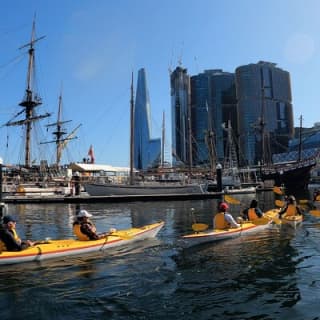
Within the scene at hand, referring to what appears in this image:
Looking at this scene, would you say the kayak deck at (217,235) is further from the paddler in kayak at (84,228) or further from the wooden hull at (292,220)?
the paddler in kayak at (84,228)

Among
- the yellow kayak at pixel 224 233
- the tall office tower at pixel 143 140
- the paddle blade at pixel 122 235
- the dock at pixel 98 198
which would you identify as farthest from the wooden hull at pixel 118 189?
the tall office tower at pixel 143 140

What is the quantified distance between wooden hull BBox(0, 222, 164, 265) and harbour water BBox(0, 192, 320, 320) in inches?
11.7

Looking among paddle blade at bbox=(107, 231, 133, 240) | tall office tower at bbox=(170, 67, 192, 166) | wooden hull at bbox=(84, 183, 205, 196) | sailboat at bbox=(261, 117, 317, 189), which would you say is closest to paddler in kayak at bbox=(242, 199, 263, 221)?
paddle blade at bbox=(107, 231, 133, 240)

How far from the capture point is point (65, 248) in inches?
560

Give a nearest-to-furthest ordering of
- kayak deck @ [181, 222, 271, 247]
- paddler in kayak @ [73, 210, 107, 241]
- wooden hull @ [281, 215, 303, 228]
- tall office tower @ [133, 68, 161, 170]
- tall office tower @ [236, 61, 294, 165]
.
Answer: paddler in kayak @ [73, 210, 107, 241] < kayak deck @ [181, 222, 271, 247] < wooden hull @ [281, 215, 303, 228] < tall office tower @ [133, 68, 161, 170] < tall office tower @ [236, 61, 294, 165]

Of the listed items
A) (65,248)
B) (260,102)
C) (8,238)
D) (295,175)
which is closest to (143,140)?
(260,102)

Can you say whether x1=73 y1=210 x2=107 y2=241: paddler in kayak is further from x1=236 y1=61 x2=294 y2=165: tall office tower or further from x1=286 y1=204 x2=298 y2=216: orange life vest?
x1=236 y1=61 x2=294 y2=165: tall office tower

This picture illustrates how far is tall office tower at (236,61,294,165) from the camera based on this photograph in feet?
459

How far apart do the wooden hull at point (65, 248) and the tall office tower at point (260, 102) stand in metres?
124

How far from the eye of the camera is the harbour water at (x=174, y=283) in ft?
29.5

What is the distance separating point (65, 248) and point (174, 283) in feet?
16.3

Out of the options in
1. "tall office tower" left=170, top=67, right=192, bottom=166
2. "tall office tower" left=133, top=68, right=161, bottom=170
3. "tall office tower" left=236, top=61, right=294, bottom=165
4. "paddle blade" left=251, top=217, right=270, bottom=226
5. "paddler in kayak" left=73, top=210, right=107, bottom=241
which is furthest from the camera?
"tall office tower" left=236, top=61, right=294, bottom=165

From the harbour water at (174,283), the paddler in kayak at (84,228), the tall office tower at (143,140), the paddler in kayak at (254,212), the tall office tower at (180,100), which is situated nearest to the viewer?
the harbour water at (174,283)

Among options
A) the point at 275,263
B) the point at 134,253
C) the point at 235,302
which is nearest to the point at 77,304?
the point at 235,302
